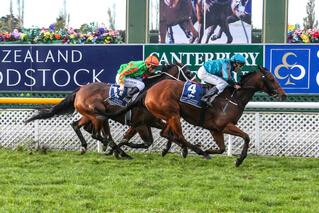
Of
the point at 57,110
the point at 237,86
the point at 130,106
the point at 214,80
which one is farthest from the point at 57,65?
the point at 237,86

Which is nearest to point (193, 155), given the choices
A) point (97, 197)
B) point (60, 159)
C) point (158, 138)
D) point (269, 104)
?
point (158, 138)

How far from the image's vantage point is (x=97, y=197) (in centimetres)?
610

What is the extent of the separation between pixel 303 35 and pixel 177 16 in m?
2.43

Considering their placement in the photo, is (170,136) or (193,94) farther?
(170,136)

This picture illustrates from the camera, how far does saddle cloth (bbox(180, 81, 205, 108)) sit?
8.66 m

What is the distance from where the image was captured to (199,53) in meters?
10.7

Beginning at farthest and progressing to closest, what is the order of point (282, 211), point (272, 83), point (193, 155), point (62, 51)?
point (62, 51) → point (193, 155) → point (272, 83) → point (282, 211)

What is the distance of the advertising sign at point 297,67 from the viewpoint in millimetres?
10414

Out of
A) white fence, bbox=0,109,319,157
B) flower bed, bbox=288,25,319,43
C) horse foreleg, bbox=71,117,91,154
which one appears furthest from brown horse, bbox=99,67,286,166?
flower bed, bbox=288,25,319,43

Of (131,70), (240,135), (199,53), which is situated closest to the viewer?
(240,135)

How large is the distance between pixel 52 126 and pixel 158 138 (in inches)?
71.7

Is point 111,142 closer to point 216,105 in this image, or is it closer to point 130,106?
point 130,106

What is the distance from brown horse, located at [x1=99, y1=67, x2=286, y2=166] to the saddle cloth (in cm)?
7

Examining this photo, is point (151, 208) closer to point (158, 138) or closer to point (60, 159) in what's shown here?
point (60, 159)
